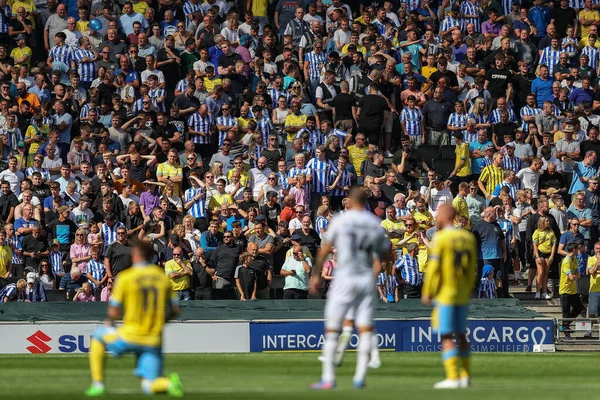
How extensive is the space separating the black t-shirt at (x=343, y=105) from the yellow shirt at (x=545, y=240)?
5.48 metres

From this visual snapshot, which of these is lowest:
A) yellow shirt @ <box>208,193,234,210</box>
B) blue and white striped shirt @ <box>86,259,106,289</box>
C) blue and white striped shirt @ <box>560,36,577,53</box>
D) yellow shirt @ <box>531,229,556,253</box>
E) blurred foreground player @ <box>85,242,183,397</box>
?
blurred foreground player @ <box>85,242,183,397</box>

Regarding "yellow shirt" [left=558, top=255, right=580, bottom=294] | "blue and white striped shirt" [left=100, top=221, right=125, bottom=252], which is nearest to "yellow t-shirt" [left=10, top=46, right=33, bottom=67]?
"blue and white striped shirt" [left=100, top=221, right=125, bottom=252]

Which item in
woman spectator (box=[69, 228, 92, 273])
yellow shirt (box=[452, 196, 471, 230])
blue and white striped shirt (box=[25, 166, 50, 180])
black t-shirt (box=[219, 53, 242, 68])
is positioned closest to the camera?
woman spectator (box=[69, 228, 92, 273])

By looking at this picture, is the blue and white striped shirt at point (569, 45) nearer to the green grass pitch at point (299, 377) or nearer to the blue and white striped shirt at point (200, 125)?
the blue and white striped shirt at point (200, 125)

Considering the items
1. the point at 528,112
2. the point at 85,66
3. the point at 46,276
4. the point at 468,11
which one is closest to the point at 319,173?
the point at 46,276

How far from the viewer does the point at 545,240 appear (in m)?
26.0

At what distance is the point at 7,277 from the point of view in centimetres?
2444

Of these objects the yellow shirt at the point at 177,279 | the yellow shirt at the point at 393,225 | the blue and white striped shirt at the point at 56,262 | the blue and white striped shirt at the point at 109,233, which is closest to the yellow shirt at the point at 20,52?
the blue and white striped shirt at the point at 109,233

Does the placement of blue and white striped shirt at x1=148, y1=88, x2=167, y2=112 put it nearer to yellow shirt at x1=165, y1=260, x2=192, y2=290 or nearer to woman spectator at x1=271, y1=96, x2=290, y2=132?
woman spectator at x1=271, y1=96, x2=290, y2=132

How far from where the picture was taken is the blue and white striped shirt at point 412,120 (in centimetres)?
2927

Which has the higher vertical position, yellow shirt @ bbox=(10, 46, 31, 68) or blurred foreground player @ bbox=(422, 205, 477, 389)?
yellow shirt @ bbox=(10, 46, 31, 68)

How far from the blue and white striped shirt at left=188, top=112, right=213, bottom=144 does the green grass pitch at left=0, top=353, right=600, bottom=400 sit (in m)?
8.40

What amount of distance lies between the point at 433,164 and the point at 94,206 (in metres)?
7.91

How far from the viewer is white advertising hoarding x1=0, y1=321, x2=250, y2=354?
2233 centimetres
